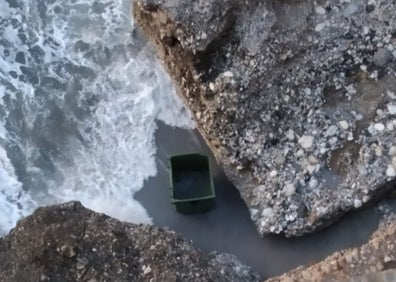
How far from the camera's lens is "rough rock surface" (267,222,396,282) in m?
6.45

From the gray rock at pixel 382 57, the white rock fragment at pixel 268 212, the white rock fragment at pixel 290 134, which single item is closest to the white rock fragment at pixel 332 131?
the white rock fragment at pixel 290 134

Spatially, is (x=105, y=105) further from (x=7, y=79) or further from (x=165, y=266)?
(x=165, y=266)

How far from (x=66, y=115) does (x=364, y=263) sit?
3626 millimetres

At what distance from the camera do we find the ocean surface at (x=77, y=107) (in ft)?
27.8

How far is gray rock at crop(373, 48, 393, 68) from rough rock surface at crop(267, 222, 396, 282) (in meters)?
1.97

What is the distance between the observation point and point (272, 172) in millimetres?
7988

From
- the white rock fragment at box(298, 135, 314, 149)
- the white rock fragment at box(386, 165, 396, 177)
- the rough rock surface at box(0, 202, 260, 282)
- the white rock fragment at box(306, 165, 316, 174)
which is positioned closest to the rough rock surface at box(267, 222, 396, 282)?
the rough rock surface at box(0, 202, 260, 282)

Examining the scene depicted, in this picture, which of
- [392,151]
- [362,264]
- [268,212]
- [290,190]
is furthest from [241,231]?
[362,264]

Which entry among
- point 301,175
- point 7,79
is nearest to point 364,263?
point 301,175

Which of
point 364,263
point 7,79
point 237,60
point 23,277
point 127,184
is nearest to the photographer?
point 364,263

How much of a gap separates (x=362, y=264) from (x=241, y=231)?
6.13 ft

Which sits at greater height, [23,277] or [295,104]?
[295,104]

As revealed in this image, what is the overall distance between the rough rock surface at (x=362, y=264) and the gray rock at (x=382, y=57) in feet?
6.47

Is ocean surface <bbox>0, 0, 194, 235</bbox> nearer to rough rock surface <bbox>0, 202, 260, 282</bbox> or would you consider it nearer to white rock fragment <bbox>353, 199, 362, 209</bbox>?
rough rock surface <bbox>0, 202, 260, 282</bbox>
